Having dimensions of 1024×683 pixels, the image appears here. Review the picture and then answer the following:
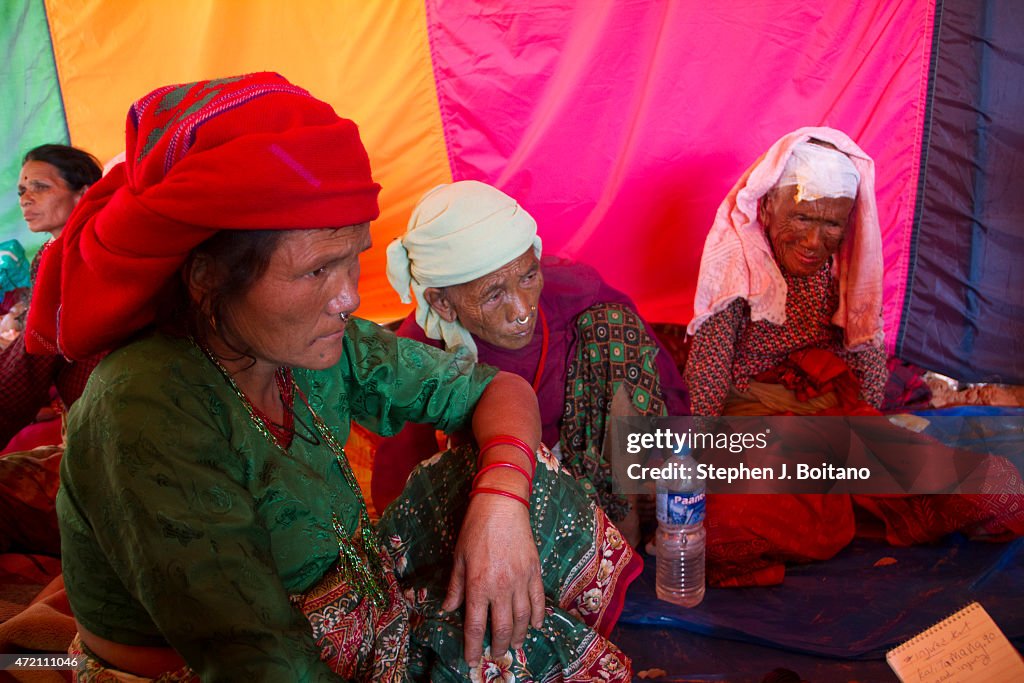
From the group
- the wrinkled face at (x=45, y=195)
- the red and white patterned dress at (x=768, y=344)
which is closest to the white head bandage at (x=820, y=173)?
the red and white patterned dress at (x=768, y=344)

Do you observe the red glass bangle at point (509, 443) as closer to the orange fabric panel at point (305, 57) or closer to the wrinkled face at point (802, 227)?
the wrinkled face at point (802, 227)

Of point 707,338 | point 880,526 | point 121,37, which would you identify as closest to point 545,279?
point 707,338

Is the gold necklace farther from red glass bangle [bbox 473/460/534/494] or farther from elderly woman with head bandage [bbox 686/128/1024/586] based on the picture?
elderly woman with head bandage [bbox 686/128/1024/586]

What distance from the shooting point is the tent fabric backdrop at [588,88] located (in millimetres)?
3383

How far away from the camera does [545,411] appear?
8.68 ft

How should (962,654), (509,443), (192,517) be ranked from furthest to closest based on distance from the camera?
1. (509,443)
2. (962,654)
3. (192,517)

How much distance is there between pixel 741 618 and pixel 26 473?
7.00 feet

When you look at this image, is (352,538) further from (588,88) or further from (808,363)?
(588,88)

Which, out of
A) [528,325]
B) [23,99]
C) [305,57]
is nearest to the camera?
[528,325]

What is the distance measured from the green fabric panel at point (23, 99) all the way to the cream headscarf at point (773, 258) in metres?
3.19

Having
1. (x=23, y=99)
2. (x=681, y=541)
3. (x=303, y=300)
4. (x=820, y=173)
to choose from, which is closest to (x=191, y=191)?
(x=303, y=300)

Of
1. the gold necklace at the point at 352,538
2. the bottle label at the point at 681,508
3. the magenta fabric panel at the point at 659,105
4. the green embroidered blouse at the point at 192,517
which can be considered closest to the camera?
the green embroidered blouse at the point at 192,517

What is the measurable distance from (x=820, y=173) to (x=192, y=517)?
2.51 m

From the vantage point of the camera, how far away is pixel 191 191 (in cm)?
115
